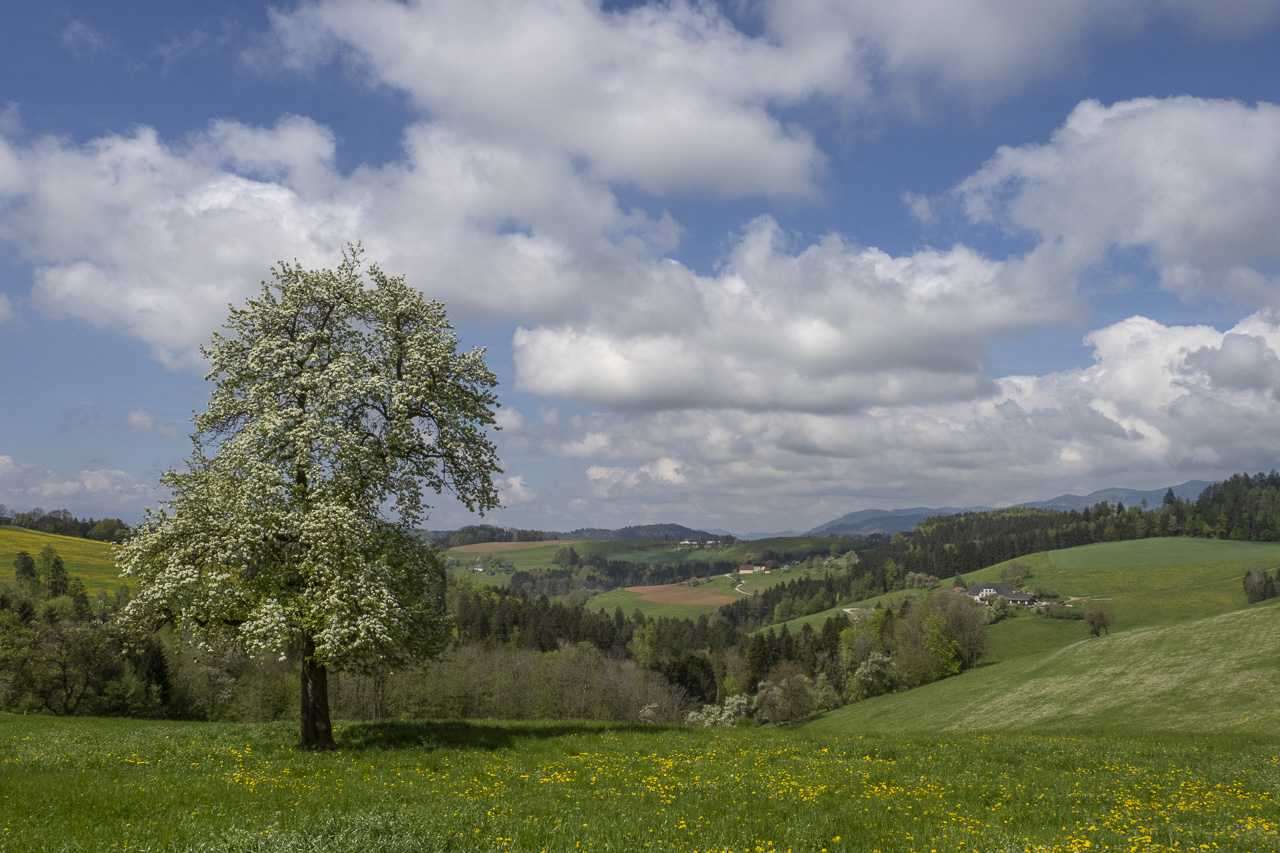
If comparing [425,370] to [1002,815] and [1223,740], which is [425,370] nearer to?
[1002,815]

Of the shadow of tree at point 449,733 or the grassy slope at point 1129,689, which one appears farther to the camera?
the grassy slope at point 1129,689

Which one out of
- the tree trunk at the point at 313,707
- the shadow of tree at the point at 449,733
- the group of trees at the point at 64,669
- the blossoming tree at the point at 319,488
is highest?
the blossoming tree at the point at 319,488

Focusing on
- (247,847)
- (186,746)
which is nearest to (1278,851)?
(247,847)

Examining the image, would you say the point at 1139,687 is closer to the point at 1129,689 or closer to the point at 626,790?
the point at 1129,689

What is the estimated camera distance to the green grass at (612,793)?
1096 centimetres

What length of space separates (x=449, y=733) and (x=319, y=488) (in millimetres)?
9389

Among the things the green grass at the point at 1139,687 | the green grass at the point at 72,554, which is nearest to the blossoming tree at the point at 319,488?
the green grass at the point at 1139,687

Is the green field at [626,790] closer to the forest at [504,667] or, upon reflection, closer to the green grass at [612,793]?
the green grass at [612,793]

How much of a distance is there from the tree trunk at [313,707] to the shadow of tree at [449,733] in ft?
2.25

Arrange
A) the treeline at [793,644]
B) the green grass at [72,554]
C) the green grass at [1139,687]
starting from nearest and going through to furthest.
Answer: the green grass at [1139,687]
the treeline at [793,644]
the green grass at [72,554]

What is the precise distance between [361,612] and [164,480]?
843 cm

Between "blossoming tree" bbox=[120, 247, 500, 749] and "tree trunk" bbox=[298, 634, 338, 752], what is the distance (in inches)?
1.8

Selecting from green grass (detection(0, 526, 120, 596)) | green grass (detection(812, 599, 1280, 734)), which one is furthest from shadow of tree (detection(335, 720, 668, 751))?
green grass (detection(0, 526, 120, 596))

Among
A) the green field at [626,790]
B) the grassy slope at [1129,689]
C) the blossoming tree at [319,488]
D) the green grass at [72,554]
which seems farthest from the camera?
the green grass at [72,554]
